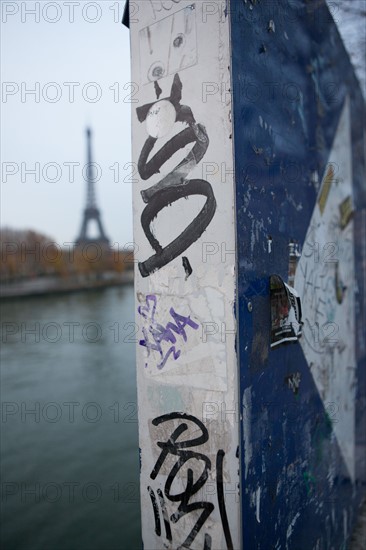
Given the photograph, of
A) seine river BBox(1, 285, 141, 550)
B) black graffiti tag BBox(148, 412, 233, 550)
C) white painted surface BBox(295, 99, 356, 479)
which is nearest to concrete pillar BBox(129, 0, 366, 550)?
black graffiti tag BBox(148, 412, 233, 550)

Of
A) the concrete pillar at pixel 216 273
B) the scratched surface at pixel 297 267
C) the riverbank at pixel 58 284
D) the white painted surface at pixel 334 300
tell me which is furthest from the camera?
the riverbank at pixel 58 284

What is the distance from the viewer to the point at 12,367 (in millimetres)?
7133

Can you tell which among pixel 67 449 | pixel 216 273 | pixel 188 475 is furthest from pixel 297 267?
pixel 67 449

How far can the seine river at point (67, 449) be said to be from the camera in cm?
352

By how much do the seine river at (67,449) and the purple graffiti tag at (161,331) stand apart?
53.8 inches

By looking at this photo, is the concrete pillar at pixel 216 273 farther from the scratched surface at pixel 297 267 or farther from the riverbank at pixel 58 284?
the riverbank at pixel 58 284

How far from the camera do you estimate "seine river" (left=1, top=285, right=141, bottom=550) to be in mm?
3523

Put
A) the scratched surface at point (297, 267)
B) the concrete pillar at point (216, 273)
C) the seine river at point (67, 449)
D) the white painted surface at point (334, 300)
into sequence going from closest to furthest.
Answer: the concrete pillar at point (216, 273) → the scratched surface at point (297, 267) → the white painted surface at point (334, 300) → the seine river at point (67, 449)

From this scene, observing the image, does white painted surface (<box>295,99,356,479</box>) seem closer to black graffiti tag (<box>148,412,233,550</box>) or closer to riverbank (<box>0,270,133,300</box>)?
black graffiti tag (<box>148,412,233,550</box>)

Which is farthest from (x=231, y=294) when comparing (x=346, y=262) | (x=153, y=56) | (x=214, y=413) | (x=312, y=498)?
(x=346, y=262)

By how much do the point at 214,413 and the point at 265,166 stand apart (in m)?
1.17

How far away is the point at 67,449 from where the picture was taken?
4.77 m

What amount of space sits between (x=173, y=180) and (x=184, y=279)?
44 centimetres

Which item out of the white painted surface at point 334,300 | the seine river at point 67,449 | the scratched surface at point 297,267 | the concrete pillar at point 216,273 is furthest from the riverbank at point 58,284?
the concrete pillar at point 216,273
